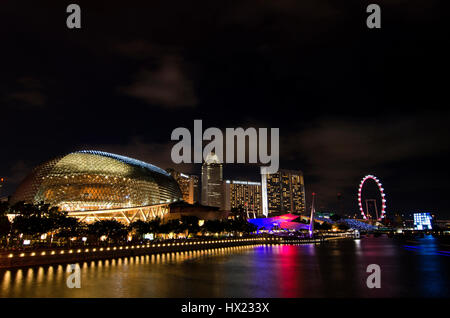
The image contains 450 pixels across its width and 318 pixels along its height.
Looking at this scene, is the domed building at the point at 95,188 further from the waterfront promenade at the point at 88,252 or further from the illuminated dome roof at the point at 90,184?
the waterfront promenade at the point at 88,252

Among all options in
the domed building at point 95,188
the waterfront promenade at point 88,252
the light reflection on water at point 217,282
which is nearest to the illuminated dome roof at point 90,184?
the domed building at point 95,188

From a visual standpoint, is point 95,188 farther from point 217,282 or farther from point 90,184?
point 217,282

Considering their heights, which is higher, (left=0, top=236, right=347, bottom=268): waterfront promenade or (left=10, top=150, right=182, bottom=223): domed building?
(left=10, top=150, right=182, bottom=223): domed building

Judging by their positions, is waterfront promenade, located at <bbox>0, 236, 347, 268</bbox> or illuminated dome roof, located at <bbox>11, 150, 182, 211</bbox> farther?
illuminated dome roof, located at <bbox>11, 150, 182, 211</bbox>

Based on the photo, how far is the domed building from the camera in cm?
7456

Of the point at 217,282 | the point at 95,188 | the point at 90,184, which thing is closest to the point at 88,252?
the point at 217,282

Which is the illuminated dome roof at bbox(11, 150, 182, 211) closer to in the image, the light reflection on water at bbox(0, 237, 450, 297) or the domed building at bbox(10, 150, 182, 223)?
the domed building at bbox(10, 150, 182, 223)

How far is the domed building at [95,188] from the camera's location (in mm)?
74562

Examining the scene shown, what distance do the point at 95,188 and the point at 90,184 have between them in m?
1.59

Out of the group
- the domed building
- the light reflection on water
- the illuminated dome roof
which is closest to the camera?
the light reflection on water

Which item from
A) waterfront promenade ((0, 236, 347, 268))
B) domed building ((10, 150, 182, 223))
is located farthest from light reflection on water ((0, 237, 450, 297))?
domed building ((10, 150, 182, 223))

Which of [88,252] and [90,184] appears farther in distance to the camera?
[90,184]

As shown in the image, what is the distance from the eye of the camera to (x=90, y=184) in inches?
3034
